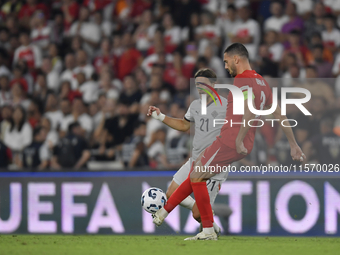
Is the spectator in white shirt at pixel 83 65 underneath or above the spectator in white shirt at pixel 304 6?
underneath

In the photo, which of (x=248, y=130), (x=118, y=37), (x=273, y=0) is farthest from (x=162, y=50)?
(x=248, y=130)

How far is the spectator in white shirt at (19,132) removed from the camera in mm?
9797

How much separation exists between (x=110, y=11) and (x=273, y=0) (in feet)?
11.9

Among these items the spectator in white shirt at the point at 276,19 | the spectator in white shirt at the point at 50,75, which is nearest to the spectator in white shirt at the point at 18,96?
the spectator in white shirt at the point at 50,75

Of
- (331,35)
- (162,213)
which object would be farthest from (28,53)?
(162,213)

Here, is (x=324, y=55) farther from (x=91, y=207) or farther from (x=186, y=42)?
(x=91, y=207)

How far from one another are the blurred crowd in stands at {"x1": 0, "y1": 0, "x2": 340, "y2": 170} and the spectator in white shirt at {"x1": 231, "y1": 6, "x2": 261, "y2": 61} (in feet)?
0.07

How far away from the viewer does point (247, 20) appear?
10180 mm

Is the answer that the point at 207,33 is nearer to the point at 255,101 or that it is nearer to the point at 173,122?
the point at 173,122

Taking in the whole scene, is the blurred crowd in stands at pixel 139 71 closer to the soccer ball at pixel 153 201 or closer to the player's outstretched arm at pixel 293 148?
the player's outstretched arm at pixel 293 148

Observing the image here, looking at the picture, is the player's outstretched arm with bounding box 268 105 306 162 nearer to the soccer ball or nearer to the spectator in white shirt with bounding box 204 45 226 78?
the soccer ball

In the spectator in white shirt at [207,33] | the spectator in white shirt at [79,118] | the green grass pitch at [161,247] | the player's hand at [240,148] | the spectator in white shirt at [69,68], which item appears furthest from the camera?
the spectator in white shirt at [69,68]

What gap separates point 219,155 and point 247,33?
15.6 feet

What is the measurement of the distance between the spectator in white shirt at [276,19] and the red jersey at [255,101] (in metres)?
4.55
